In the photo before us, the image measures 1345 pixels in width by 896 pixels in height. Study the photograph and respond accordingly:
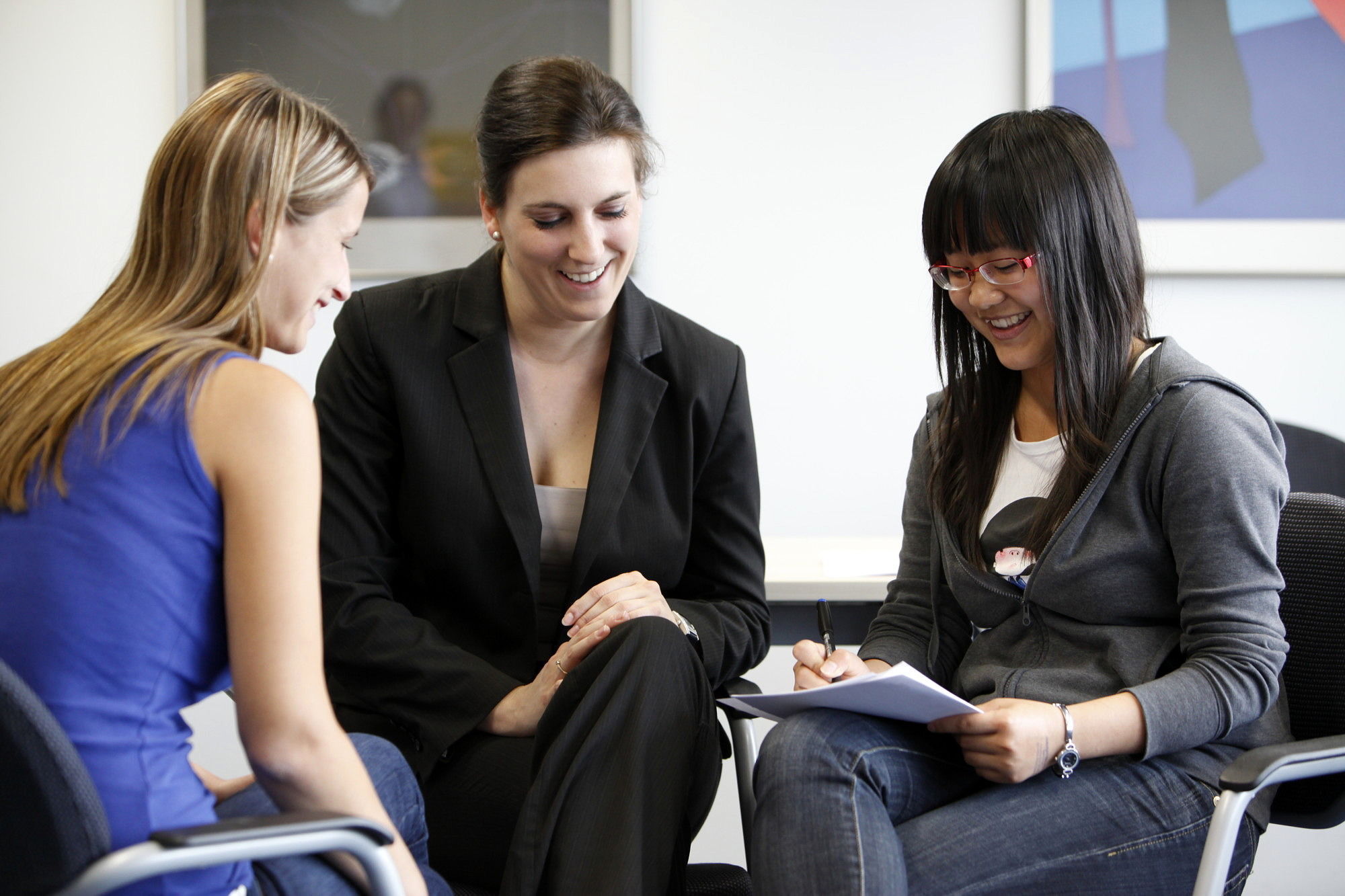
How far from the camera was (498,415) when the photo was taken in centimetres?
153

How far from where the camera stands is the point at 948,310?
1.51m

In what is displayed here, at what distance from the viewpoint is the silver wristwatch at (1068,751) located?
1.14 m

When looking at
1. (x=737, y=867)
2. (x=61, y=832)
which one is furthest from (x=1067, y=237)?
(x=61, y=832)

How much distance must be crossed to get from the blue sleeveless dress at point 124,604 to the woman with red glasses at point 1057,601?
57 centimetres

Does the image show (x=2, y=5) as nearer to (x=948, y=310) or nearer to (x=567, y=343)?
(x=567, y=343)

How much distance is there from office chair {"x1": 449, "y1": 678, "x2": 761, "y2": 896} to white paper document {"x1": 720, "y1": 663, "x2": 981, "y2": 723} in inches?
4.0

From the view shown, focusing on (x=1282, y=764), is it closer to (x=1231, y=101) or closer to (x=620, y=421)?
(x=620, y=421)

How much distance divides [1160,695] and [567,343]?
0.90 meters

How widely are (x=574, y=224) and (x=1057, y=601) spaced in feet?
2.45

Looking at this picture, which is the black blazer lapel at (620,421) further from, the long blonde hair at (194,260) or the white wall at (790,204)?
the white wall at (790,204)

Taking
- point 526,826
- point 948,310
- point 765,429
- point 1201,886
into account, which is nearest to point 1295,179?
point 765,429

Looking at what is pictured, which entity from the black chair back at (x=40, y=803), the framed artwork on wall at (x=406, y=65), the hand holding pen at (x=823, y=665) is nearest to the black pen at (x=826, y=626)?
the hand holding pen at (x=823, y=665)

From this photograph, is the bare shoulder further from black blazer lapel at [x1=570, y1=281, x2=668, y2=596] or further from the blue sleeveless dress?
black blazer lapel at [x1=570, y1=281, x2=668, y2=596]

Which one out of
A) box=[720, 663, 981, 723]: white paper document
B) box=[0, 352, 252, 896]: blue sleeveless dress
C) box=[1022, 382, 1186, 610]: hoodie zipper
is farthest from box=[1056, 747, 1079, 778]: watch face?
box=[0, 352, 252, 896]: blue sleeveless dress
